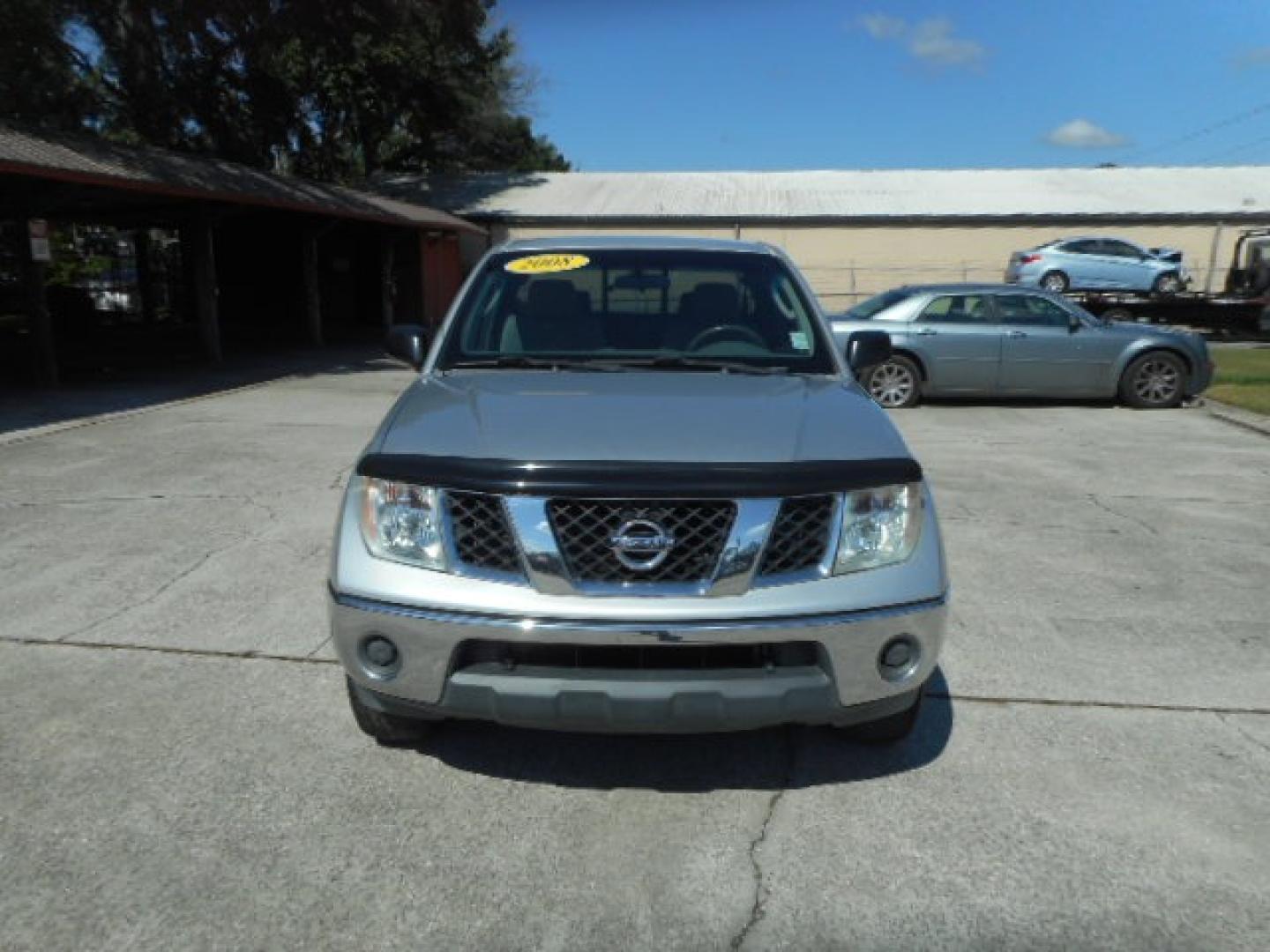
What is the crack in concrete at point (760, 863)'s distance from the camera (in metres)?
2.38

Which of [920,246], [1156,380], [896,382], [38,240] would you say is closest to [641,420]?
[896,382]

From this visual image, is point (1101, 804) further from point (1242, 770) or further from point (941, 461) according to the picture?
point (941, 461)

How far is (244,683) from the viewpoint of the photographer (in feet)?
12.3

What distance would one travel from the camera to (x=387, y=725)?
311cm

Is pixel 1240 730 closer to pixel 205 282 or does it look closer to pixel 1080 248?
pixel 205 282

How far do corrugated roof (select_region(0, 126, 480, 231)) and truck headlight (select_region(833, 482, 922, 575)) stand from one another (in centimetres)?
1069

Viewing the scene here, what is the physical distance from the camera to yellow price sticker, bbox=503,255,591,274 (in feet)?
13.9

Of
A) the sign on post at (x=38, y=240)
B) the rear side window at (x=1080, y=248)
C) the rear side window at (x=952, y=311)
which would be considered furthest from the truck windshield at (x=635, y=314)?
the rear side window at (x=1080, y=248)

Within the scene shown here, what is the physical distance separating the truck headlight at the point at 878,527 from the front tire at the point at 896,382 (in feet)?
30.7

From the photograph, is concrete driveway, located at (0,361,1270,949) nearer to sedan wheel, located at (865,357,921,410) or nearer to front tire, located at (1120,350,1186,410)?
sedan wheel, located at (865,357,921,410)

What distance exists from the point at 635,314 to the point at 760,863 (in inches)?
91.4

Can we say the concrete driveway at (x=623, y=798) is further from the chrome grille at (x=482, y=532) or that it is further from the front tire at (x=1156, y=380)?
the front tire at (x=1156, y=380)

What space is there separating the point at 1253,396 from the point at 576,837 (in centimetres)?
1274

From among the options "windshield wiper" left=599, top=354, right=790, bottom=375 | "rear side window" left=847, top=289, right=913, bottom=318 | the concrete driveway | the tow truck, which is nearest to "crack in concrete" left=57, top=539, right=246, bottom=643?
the concrete driveway
